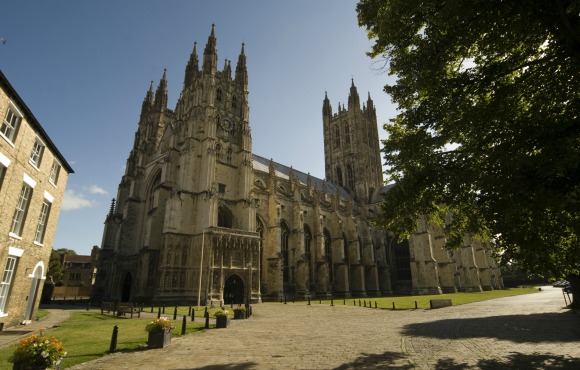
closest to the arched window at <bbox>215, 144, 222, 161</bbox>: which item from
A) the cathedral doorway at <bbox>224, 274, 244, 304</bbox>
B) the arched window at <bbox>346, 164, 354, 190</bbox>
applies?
the cathedral doorway at <bbox>224, 274, 244, 304</bbox>

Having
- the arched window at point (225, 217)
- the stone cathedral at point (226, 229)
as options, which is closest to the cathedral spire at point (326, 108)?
the stone cathedral at point (226, 229)

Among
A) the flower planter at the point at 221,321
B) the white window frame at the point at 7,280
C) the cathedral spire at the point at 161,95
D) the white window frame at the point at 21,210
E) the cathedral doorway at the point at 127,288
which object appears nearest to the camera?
the white window frame at the point at 7,280

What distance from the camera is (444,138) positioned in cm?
1021

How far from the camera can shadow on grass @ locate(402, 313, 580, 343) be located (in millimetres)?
11867

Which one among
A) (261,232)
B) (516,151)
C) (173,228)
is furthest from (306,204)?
(516,151)

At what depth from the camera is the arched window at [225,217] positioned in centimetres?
3669

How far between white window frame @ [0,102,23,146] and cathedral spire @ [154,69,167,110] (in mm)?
34824

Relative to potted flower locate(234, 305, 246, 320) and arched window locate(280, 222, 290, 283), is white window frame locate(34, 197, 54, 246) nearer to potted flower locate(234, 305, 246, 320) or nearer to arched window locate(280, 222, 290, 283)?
potted flower locate(234, 305, 246, 320)

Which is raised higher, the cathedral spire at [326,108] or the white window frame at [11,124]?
the cathedral spire at [326,108]

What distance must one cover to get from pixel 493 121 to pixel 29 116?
17.7 metres

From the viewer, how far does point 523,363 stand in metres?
8.20

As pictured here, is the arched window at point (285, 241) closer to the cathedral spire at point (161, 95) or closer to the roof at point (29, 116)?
the cathedral spire at point (161, 95)

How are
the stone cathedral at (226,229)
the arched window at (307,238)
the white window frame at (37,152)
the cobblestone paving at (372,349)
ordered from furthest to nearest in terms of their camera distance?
the arched window at (307,238) → the stone cathedral at (226,229) → the white window frame at (37,152) → the cobblestone paving at (372,349)

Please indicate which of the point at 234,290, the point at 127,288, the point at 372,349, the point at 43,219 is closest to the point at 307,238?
the point at 234,290
